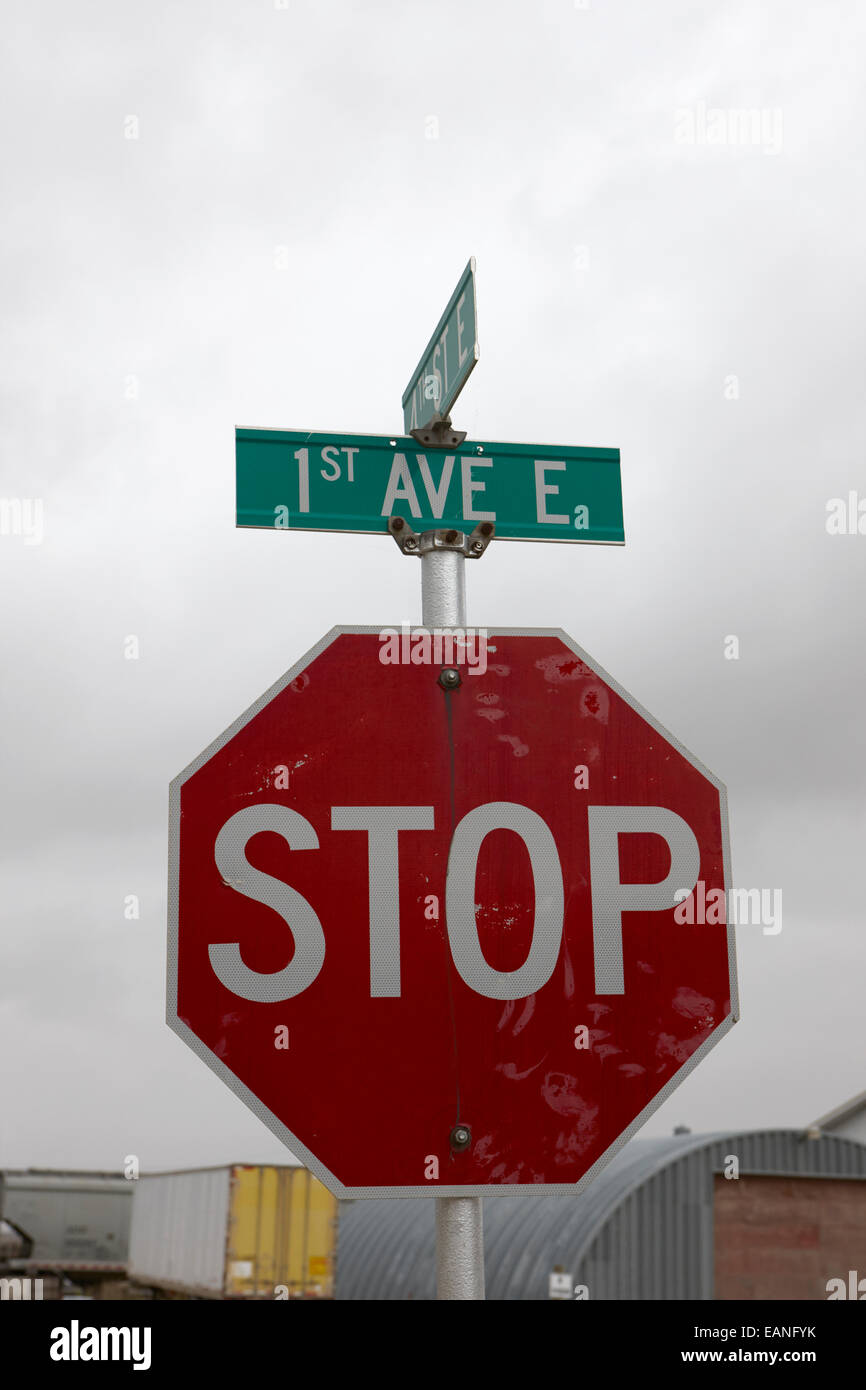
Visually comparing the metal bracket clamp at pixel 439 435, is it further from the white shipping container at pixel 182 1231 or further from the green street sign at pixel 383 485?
the white shipping container at pixel 182 1231

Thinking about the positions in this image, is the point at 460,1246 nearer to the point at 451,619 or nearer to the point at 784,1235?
the point at 451,619

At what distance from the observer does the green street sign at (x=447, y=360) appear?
11.3 ft

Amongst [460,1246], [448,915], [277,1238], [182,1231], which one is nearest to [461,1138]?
[460,1246]

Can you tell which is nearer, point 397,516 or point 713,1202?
point 397,516

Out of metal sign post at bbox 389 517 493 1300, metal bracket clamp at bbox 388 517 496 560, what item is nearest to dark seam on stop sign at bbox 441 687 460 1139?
metal sign post at bbox 389 517 493 1300

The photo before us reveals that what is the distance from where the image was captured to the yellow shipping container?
23203 mm

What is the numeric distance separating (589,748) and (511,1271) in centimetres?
1838

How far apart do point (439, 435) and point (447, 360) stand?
194 mm

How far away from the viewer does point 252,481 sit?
Result: 358 cm

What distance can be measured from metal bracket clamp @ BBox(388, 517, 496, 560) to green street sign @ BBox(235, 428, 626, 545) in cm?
5

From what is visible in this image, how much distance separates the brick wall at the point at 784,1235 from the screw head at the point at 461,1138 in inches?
758

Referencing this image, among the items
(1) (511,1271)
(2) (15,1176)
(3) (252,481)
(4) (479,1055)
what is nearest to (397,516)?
(3) (252,481)
